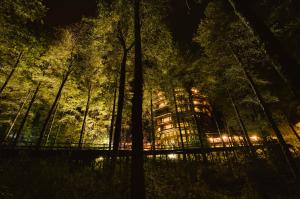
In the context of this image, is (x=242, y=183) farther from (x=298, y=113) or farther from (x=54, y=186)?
(x=298, y=113)

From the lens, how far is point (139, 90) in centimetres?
820

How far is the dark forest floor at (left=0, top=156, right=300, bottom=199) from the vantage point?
302 inches

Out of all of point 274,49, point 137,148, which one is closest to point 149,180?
point 137,148

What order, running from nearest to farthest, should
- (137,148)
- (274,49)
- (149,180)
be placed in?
(274,49), (137,148), (149,180)

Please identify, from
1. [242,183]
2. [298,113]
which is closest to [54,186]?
[242,183]

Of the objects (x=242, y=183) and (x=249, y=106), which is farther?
(x=249, y=106)

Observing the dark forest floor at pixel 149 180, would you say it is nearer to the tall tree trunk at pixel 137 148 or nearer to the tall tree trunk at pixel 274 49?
the tall tree trunk at pixel 137 148

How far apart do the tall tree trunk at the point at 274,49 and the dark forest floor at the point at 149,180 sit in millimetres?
7803

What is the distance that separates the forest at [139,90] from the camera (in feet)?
25.5

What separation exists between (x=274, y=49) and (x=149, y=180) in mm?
10004

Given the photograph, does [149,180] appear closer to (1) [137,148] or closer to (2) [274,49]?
(1) [137,148]

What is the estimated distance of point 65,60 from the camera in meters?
20.8

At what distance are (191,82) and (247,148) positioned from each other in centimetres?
967

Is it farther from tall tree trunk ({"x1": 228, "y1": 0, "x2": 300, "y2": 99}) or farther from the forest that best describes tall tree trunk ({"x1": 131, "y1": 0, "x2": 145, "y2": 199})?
tall tree trunk ({"x1": 228, "y1": 0, "x2": 300, "y2": 99})
